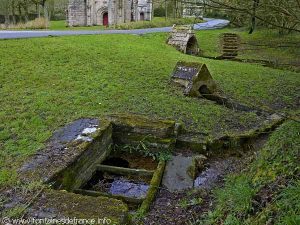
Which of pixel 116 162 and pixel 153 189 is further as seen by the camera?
pixel 116 162

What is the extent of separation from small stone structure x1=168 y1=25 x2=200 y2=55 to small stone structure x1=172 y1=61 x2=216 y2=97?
1149cm

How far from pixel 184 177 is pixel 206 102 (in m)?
Answer: 4.44

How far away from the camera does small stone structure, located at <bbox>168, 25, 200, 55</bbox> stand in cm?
2383

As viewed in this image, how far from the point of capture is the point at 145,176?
280 inches

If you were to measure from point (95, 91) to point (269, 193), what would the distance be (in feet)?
23.4

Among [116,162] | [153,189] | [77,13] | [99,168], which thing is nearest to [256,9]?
[153,189]

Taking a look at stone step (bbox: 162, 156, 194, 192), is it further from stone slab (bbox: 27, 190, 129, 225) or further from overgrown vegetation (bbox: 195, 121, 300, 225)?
stone slab (bbox: 27, 190, 129, 225)

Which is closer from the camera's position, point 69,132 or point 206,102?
point 69,132

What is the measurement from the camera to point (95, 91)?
1084 centimetres

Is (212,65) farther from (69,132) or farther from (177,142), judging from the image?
(69,132)

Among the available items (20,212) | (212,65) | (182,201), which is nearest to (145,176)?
(182,201)

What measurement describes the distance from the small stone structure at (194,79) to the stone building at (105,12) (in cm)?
3504

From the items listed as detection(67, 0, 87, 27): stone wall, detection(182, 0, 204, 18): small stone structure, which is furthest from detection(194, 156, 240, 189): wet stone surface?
detection(67, 0, 87, 27): stone wall

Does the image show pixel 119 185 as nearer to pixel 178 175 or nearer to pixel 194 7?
pixel 178 175
